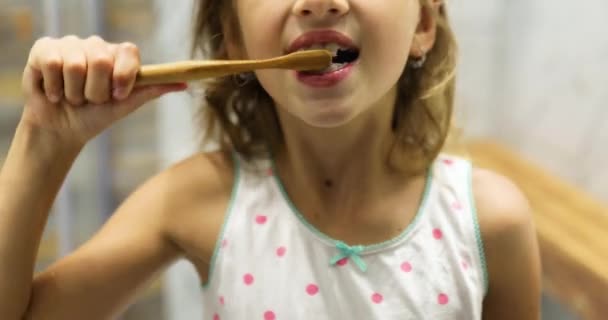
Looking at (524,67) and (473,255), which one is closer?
(473,255)

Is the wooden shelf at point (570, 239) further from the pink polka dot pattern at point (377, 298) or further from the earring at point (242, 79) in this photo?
the earring at point (242, 79)

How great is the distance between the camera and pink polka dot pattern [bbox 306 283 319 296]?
24.1 inches

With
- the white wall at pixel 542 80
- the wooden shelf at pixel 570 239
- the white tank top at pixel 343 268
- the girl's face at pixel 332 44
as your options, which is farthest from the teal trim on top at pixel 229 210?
the white wall at pixel 542 80

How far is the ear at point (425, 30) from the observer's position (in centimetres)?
65

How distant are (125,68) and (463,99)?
84 cm

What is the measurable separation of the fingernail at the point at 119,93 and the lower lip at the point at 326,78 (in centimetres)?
13

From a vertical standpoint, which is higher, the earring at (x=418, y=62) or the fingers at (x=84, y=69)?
the fingers at (x=84, y=69)

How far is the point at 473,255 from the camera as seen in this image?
2.05ft

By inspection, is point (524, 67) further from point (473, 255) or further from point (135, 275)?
point (135, 275)

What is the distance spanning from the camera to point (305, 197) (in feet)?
2.14

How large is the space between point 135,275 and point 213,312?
0.08 meters

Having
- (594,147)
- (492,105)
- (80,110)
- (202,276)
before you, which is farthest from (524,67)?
(80,110)

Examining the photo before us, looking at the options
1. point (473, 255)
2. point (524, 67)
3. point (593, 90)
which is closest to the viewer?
point (473, 255)

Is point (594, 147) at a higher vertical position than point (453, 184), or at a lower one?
lower
